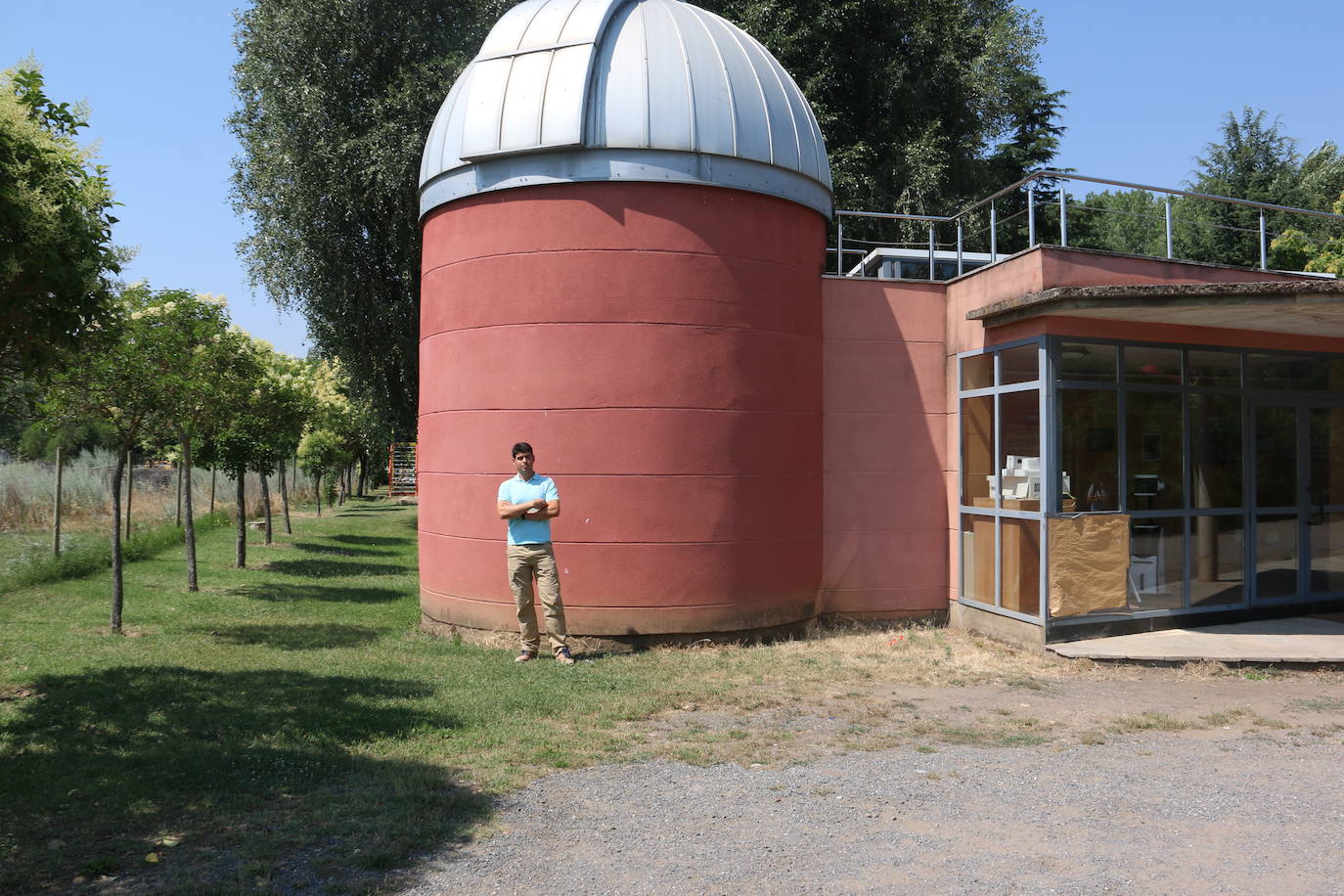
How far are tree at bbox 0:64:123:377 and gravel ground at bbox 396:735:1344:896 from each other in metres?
3.44

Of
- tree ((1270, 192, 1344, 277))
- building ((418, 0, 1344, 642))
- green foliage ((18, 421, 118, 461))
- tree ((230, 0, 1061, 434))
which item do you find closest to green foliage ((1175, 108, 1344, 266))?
tree ((1270, 192, 1344, 277))

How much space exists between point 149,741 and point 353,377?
14.9 metres

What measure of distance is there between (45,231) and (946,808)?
527 cm

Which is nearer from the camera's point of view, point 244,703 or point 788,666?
point 244,703

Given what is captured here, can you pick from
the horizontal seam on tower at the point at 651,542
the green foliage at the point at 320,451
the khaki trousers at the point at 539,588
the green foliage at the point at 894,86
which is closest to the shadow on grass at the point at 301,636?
the horizontal seam on tower at the point at 651,542

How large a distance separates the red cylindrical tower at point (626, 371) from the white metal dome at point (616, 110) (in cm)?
4

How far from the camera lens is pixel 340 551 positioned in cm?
1919

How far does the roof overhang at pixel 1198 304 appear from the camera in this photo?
7816 mm

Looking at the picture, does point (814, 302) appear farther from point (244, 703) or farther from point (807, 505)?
point (244, 703)

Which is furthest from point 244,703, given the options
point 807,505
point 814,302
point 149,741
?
point 814,302

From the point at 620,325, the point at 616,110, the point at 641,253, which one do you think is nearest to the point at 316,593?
the point at 620,325

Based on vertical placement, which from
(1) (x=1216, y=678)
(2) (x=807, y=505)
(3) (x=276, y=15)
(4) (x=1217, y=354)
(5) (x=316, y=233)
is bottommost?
(1) (x=1216, y=678)

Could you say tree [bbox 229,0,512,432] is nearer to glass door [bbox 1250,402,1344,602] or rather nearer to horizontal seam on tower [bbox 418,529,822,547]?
horizontal seam on tower [bbox 418,529,822,547]

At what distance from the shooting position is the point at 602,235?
8.91 meters
